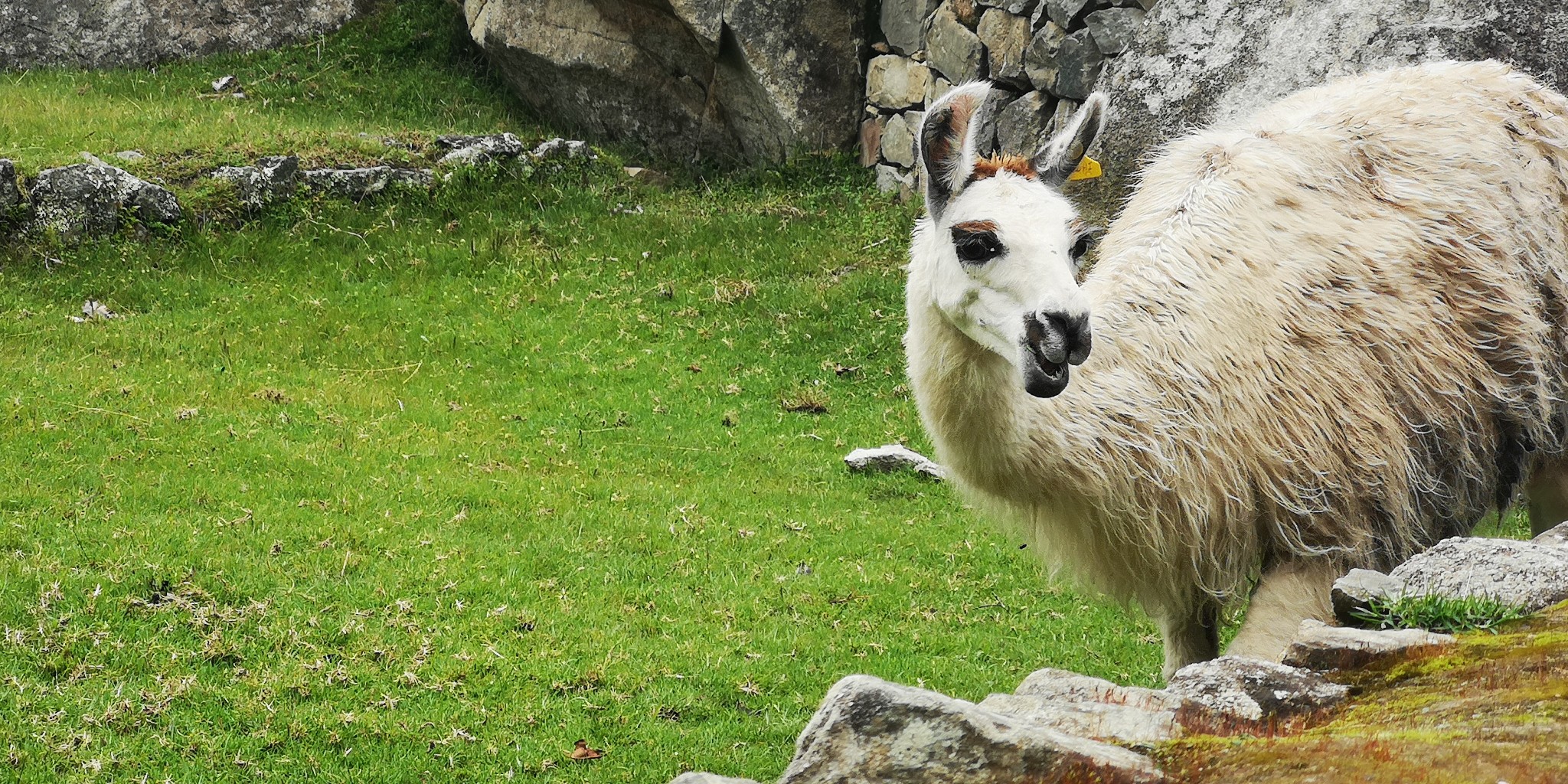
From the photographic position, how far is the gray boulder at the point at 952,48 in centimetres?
1164

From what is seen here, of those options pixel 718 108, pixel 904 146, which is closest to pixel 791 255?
pixel 904 146

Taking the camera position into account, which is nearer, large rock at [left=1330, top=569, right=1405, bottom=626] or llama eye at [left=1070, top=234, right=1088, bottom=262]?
large rock at [left=1330, top=569, right=1405, bottom=626]

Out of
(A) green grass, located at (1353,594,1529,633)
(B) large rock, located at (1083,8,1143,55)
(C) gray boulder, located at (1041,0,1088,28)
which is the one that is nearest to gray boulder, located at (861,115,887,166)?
(C) gray boulder, located at (1041,0,1088,28)

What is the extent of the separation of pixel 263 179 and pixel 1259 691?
9781 millimetres

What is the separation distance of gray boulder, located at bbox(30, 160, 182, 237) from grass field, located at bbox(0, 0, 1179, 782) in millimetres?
182

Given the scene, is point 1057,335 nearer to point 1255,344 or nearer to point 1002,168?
point 1002,168

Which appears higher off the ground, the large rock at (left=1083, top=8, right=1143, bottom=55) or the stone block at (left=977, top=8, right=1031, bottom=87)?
the large rock at (left=1083, top=8, right=1143, bottom=55)

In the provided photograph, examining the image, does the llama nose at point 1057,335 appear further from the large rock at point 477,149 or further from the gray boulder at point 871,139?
the gray boulder at point 871,139

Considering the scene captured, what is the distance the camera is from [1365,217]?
4.90m

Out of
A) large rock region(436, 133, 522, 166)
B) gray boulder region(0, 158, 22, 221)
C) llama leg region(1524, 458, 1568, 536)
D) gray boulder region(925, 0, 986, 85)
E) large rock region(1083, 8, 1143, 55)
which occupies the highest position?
large rock region(1083, 8, 1143, 55)

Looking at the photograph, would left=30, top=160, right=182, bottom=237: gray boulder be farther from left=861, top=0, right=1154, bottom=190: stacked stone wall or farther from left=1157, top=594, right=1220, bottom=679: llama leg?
left=1157, top=594, right=1220, bottom=679: llama leg

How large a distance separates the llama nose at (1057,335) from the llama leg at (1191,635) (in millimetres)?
1436

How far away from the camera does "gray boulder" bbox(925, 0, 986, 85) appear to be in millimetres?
11641

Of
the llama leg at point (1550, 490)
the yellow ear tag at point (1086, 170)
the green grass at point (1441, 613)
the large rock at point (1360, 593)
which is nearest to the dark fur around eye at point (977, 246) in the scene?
the yellow ear tag at point (1086, 170)
